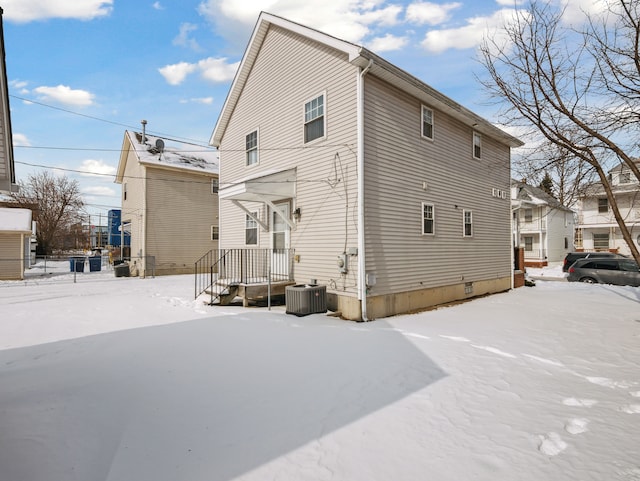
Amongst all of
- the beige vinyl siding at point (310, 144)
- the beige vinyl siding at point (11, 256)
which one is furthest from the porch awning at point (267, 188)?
the beige vinyl siding at point (11, 256)

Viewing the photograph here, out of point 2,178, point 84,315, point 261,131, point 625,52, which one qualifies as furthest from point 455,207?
point 2,178

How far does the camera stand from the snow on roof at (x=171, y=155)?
67.9 ft

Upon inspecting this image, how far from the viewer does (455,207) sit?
11.7 m

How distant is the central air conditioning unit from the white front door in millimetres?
1864

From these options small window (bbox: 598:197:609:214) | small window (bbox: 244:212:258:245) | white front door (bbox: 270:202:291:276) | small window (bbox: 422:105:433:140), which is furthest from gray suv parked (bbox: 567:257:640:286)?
small window (bbox: 598:197:609:214)

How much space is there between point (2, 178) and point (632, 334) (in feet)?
46.5

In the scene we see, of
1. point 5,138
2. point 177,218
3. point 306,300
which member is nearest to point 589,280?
point 306,300

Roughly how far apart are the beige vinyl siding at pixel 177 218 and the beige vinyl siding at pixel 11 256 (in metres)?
6.76

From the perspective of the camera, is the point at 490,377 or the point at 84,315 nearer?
the point at 490,377

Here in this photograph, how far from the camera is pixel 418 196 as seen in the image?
10117 mm

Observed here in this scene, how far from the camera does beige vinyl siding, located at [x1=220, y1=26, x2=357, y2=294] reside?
876cm

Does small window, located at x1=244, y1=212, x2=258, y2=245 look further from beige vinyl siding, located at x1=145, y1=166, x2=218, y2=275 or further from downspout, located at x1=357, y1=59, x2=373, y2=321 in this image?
beige vinyl siding, located at x1=145, y1=166, x2=218, y2=275

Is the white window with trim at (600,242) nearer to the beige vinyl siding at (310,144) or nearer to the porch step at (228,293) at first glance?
the beige vinyl siding at (310,144)

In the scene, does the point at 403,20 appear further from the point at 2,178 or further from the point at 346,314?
the point at 2,178
